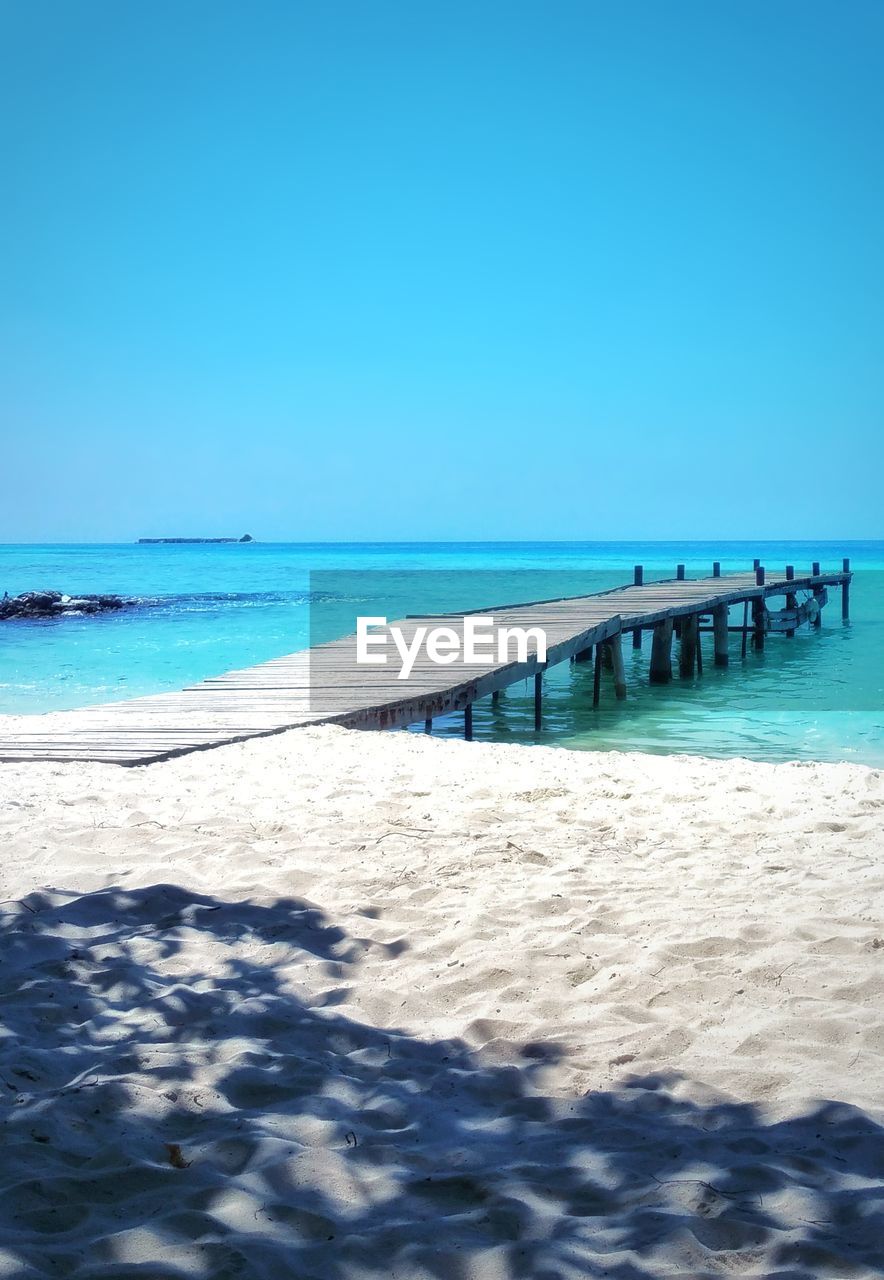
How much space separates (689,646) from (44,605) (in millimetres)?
20324

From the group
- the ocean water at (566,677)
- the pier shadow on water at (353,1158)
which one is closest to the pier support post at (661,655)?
the ocean water at (566,677)

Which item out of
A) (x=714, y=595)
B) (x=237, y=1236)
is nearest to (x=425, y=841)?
(x=237, y=1236)

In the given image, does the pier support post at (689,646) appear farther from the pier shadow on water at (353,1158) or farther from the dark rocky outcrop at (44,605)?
the dark rocky outcrop at (44,605)

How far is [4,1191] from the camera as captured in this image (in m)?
2.35

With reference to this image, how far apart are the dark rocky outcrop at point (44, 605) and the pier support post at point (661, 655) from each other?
769 inches

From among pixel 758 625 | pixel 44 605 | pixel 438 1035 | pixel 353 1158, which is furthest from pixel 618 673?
pixel 44 605

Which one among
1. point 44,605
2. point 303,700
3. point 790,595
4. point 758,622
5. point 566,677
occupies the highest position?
point 790,595

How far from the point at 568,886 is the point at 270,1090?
6.92 ft

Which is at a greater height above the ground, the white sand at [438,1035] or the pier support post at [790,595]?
the pier support post at [790,595]

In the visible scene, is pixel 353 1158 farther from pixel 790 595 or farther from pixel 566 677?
pixel 790 595

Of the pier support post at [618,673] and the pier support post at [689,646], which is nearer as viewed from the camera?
the pier support post at [618,673]

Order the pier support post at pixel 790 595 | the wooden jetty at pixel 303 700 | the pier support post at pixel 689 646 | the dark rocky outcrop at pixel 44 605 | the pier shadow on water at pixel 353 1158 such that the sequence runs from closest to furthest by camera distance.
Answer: the pier shadow on water at pixel 353 1158
the wooden jetty at pixel 303 700
the pier support post at pixel 689 646
the pier support post at pixel 790 595
the dark rocky outcrop at pixel 44 605

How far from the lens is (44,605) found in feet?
101

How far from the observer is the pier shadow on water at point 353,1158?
220cm
